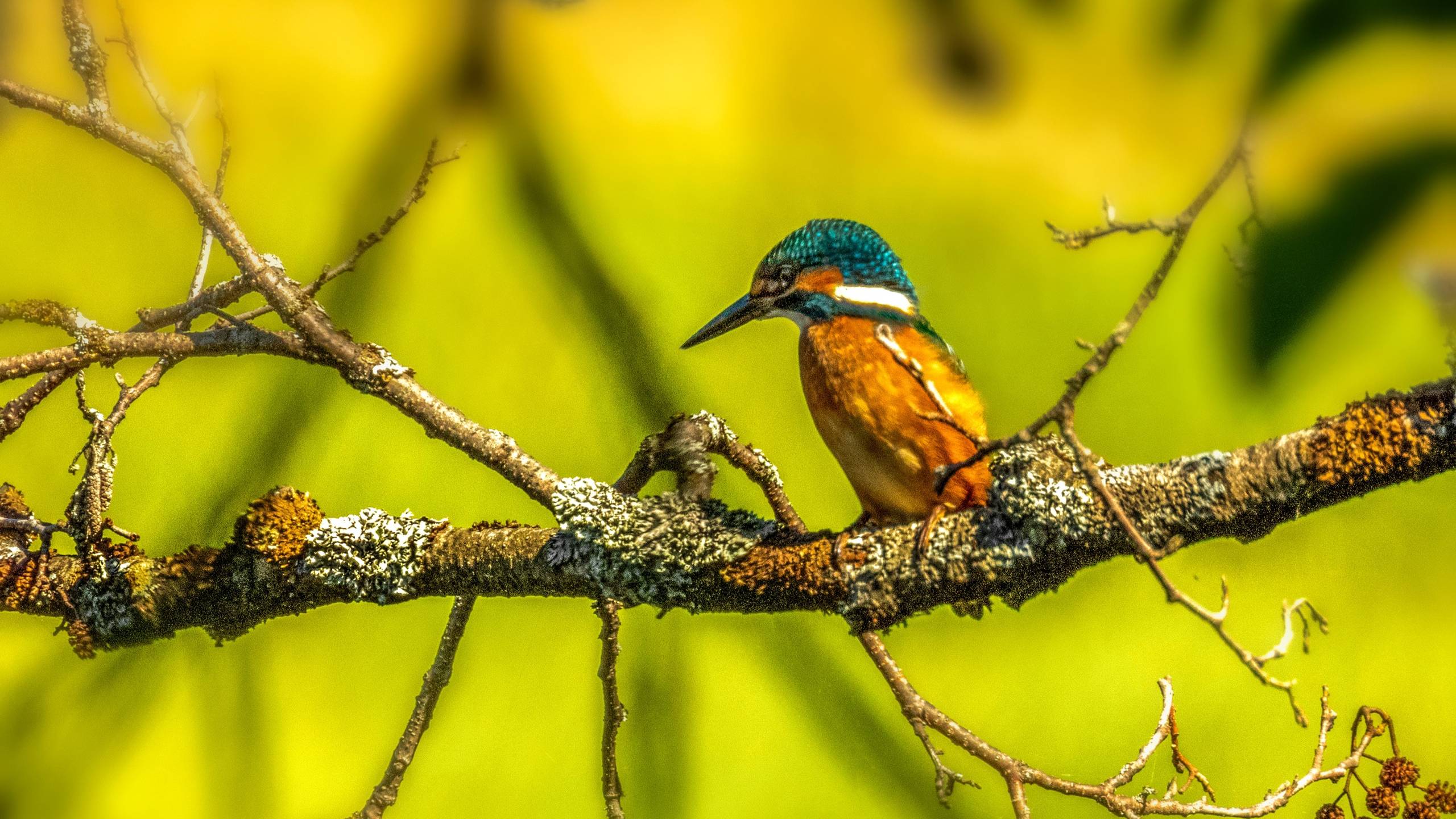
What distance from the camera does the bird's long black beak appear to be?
1090 millimetres

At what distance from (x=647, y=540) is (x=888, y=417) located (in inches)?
11.8

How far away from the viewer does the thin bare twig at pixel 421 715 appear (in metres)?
1.00

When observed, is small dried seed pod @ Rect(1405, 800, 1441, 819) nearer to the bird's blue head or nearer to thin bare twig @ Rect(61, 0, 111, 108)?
the bird's blue head

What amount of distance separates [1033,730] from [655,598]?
2.79 feet

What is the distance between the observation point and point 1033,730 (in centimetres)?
142

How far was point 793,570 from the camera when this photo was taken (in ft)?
2.46

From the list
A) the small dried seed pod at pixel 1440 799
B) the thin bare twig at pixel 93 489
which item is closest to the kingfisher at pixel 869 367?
the small dried seed pod at pixel 1440 799

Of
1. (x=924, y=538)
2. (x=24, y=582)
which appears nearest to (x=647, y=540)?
(x=924, y=538)

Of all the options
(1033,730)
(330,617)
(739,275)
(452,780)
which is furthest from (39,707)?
(1033,730)

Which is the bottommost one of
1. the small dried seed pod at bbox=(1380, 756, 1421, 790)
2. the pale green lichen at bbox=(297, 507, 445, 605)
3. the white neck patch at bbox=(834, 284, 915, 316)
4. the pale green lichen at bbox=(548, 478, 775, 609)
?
the small dried seed pod at bbox=(1380, 756, 1421, 790)

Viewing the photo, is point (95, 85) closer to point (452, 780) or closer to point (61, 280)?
point (61, 280)

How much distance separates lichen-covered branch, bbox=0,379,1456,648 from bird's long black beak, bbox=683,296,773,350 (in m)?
0.32

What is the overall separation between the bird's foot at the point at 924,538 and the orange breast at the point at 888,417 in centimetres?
15

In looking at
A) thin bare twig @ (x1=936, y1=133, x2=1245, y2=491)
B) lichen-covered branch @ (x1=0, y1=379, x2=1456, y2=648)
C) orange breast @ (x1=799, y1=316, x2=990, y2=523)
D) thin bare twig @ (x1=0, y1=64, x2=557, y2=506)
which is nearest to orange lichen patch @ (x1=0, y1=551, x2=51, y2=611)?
lichen-covered branch @ (x1=0, y1=379, x2=1456, y2=648)
